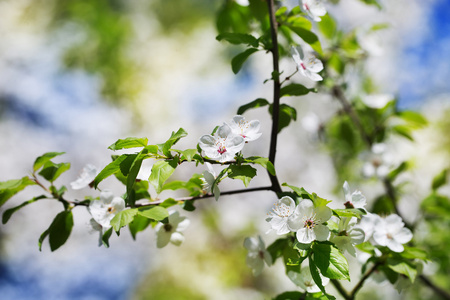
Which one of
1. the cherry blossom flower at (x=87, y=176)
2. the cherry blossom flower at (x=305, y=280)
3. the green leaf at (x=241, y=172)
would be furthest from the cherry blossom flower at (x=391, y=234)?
the cherry blossom flower at (x=87, y=176)

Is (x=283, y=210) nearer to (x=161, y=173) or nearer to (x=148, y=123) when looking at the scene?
(x=161, y=173)

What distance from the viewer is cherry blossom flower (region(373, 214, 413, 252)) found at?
57 cm

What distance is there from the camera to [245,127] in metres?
0.55

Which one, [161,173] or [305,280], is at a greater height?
[161,173]

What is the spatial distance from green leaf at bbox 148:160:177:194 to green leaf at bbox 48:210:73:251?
7.7 inches

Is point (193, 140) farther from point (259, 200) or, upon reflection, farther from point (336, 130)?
point (336, 130)

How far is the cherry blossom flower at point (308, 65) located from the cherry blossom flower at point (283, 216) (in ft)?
0.63

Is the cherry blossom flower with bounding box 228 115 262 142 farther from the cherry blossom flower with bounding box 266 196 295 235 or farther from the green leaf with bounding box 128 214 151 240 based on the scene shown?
the green leaf with bounding box 128 214 151 240

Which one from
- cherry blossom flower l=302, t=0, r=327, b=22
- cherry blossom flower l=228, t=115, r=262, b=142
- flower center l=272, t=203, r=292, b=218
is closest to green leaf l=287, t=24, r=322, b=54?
cherry blossom flower l=302, t=0, r=327, b=22

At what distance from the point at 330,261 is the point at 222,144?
19 centimetres

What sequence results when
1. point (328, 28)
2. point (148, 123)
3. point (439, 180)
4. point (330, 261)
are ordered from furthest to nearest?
point (148, 123), point (439, 180), point (328, 28), point (330, 261)

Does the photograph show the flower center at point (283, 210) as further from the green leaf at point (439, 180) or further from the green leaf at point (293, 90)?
the green leaf at point (439, 180)

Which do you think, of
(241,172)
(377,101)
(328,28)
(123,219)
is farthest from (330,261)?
(377,101)

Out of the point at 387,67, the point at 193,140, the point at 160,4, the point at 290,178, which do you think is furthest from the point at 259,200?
the point at 160,4
